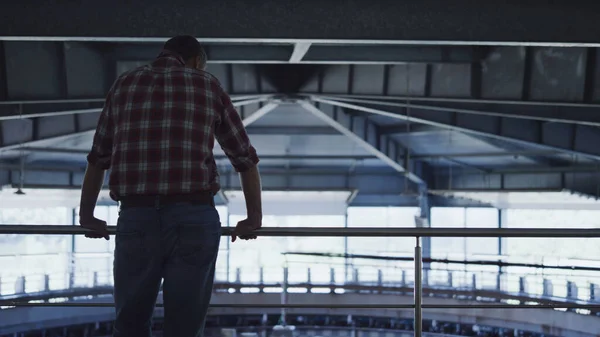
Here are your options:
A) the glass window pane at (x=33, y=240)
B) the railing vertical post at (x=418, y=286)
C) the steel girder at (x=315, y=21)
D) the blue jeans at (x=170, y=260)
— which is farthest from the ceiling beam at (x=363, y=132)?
the glass window pane at (x=33, y=240)

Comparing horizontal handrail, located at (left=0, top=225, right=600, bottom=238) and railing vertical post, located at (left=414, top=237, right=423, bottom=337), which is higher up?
horizontal handrail, located at (left=0, top=225, right=600, bottom=238)

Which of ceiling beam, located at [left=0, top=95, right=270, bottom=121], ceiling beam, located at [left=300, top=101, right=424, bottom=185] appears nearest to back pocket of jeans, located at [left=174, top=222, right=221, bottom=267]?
ceiling beam, located at [left=0, top=95, right=270, bottom=121]

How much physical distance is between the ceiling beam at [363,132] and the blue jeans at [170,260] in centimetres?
1145

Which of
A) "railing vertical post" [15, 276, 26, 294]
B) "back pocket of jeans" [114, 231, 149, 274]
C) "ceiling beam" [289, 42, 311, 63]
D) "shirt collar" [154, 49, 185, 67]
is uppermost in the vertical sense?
"ceiling beam" [289, 42, 311, 63]

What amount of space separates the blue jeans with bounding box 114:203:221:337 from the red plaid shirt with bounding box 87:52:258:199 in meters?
0.12

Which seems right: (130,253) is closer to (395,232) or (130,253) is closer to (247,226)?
(247,226)

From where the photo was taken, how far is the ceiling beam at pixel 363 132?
1701 centimetres

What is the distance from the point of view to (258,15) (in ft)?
25.0

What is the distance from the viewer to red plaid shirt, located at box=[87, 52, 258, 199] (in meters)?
3.18

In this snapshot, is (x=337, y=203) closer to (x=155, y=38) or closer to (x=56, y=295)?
(x=56, y=295)

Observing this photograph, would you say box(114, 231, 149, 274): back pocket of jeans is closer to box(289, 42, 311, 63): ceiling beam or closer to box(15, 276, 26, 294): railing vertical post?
box(289, 42, 311, 63): ceiling beam

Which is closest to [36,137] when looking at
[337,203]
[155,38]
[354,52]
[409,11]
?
[354,52]

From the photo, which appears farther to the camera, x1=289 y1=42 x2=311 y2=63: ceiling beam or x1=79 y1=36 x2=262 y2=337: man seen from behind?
x1=289 y1=42 x2=311 y2=63: ceiling beam

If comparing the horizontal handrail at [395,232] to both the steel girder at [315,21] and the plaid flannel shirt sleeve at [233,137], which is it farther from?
the steel girder at [315,21]
